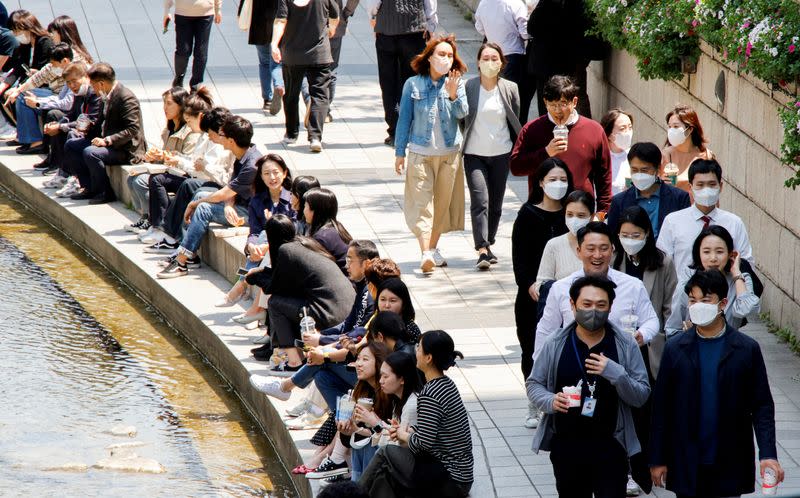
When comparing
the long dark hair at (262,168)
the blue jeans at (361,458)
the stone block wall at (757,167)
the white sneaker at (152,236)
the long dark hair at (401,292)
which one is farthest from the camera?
A: the white sneaker at (152,236)

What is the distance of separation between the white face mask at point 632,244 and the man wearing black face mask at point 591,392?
2.55 ft

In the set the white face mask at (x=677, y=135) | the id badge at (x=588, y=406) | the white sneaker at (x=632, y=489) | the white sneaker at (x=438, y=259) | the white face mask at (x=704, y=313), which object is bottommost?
the white sneaker at (x=438, y=259)

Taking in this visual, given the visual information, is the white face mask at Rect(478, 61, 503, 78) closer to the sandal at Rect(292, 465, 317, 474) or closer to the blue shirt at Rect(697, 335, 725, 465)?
the sandal at Rect(292, 465, 317, 474)

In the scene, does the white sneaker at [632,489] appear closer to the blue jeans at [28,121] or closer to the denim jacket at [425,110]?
the denim jacket at [425,110]

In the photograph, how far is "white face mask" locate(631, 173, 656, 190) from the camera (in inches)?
282

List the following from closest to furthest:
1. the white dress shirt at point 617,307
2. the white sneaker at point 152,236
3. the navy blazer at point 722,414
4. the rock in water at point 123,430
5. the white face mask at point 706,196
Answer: the navy blazer at point 722,414 < the white dress shirt at point 617,307 < the white face mask at point 706,196 < the rock in water at point 123,430 < the white sneaker at point 152,236

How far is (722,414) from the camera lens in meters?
5.56

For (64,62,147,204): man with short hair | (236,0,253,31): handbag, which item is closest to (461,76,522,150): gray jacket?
(64,62,147,204): man with short hair

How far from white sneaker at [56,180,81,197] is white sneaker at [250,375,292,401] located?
5548 mm

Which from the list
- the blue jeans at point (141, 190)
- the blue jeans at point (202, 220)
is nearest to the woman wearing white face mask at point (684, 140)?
the blue jeans at point (202, 220)

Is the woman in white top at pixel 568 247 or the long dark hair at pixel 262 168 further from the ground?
the woman in white top at pixel 568 247

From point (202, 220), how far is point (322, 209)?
2431mm

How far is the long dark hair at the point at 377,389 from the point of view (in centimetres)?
669

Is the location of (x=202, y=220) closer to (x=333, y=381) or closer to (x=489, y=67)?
(x=489, y=67)
